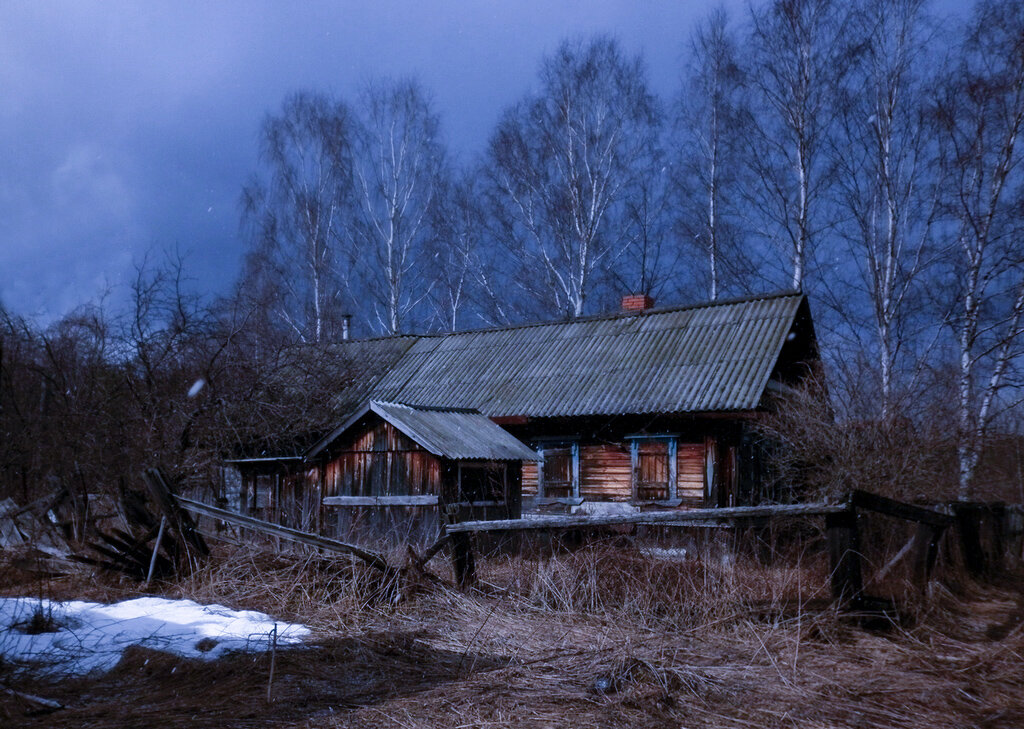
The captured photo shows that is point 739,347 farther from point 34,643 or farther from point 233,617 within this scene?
point 34,643

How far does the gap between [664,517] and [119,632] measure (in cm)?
464

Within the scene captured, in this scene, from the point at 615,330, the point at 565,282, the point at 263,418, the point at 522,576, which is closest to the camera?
the point at 522,576

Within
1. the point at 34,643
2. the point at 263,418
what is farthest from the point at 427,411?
the point at 34,643

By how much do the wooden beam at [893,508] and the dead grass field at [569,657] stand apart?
2.09 feet

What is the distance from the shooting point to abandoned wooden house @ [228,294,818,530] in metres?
13.5

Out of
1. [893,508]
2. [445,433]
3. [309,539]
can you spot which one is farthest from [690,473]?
[309,539]

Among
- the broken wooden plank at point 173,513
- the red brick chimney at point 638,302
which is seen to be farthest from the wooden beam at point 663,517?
the red brick chimney at point 638,302

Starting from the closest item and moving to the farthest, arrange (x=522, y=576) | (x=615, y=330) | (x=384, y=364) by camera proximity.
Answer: (x=522, y=576)
(x=615, y=330)
(x=384, y=364)

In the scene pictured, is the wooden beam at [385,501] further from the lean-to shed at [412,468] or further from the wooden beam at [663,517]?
the wooden beam at [663,517]

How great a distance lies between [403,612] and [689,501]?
8.64m

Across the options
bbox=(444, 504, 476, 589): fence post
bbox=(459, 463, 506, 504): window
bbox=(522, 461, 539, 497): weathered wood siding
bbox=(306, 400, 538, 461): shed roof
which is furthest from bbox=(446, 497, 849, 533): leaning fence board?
bbox=(522, 461, 539, 497): weathered wood siding

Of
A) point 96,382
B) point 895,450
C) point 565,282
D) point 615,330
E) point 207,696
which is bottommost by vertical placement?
point 207,696

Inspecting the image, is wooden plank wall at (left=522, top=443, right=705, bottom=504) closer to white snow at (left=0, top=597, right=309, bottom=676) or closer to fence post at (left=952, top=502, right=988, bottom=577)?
fence post at (left=952, top=502, right=988, bottom=577)

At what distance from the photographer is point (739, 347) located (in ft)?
52.5
